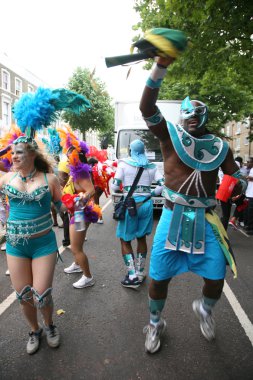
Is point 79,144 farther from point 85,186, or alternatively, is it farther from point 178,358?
point 178,358

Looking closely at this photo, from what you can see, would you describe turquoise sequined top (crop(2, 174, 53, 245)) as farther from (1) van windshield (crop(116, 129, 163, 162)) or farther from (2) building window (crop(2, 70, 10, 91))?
(2) building window (crop(2, 70, 10, 91))

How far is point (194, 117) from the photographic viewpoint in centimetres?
254

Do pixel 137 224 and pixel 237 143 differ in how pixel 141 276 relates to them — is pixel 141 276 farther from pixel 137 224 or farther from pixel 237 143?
pixel 237 143

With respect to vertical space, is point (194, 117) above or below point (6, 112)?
below

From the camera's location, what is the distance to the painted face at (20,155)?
2590 mm

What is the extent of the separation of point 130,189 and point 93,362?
2.21m

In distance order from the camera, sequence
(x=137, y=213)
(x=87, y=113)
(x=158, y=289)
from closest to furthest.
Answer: (x=158, y=289), (x=137, y=213), (x=87, y=113)

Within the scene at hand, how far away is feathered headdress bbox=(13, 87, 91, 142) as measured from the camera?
9.05 ft

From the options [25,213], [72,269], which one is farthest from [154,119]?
[72,269]

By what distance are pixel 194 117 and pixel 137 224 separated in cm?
201

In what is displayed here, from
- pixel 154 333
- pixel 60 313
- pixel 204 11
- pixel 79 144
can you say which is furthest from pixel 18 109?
pixel 204 11

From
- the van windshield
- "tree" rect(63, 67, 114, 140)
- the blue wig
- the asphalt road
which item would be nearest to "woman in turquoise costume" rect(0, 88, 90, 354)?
the asphalt road

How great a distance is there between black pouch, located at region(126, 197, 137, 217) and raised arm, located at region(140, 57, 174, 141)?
165cm

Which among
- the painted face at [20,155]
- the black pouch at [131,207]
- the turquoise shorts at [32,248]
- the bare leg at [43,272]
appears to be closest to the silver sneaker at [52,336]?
the bare leg at [43,272]
